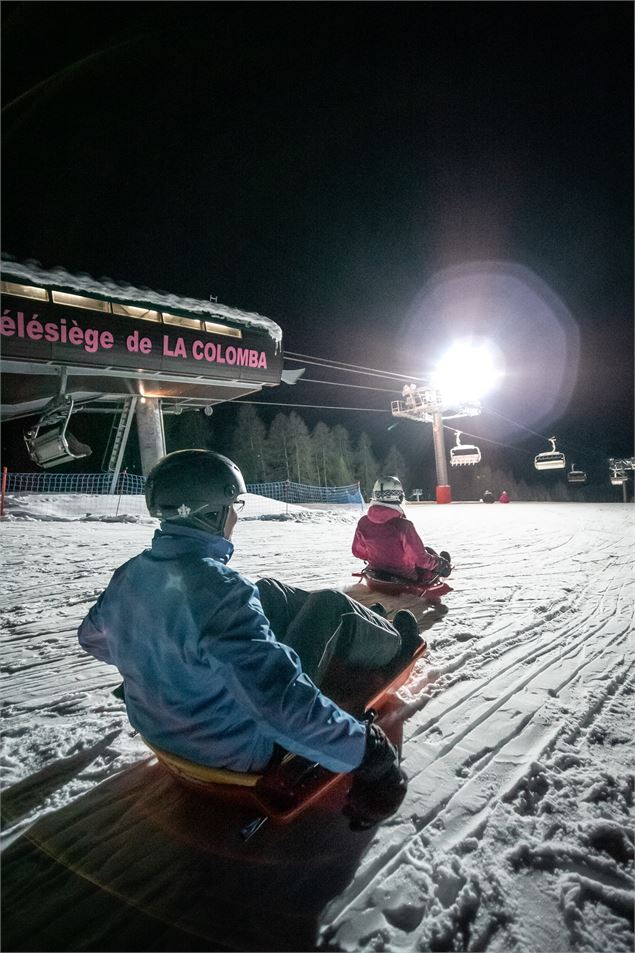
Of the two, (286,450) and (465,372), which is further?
(286,450)

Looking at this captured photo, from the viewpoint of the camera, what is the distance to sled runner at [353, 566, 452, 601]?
197 inches

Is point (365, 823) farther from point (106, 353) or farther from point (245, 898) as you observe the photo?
point (106, 353)

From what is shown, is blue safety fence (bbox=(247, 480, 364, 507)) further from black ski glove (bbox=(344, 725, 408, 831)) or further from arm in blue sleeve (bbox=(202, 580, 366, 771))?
arm in blue sleeve (bbox=(202, 580, 366, 771))

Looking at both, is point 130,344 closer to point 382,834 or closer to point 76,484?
point 76,484

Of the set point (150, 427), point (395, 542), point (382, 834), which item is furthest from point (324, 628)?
point (150, 427)

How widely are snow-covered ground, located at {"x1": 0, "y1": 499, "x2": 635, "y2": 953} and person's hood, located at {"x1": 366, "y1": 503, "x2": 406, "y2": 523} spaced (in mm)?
1796

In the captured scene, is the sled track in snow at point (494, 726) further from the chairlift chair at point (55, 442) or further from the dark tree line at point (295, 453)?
the dark tree line at point (295, 453)

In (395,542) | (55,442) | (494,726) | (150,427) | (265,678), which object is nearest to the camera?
(265,678)

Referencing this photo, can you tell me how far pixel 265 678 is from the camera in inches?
56.4

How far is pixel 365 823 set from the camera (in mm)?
1793

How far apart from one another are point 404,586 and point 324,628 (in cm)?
294

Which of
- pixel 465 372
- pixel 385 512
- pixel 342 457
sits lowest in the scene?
pixel 385 512

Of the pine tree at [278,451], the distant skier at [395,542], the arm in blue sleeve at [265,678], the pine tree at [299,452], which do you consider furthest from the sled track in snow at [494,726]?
the pine tree at [299,452]

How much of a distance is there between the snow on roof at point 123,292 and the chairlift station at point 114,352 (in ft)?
0.11
